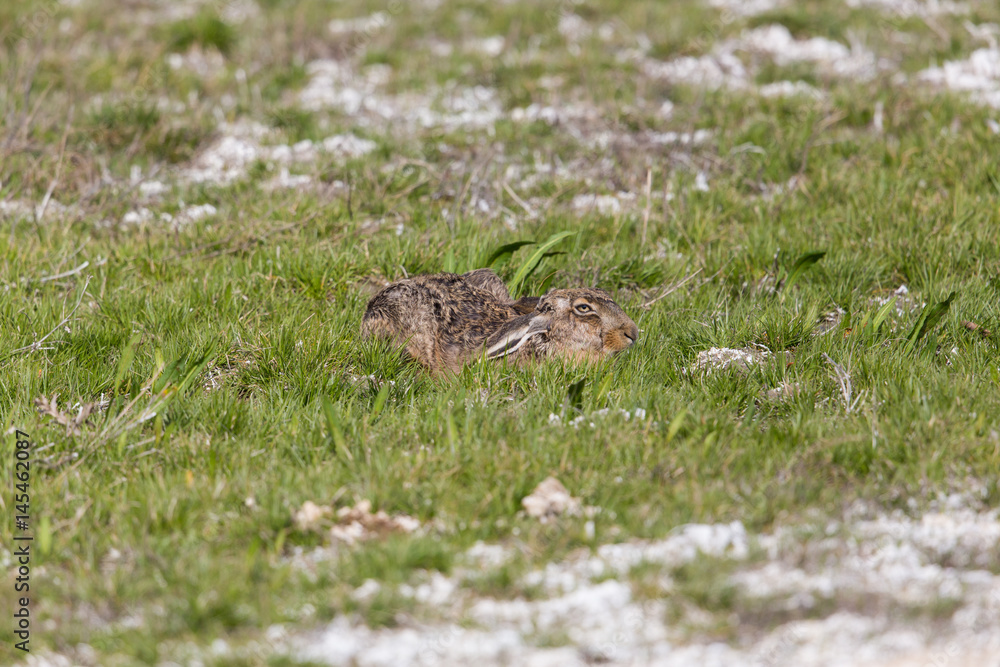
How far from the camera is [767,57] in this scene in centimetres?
1052

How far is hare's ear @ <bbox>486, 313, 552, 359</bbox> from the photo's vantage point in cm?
532

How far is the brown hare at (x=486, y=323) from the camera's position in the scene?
5398 mm

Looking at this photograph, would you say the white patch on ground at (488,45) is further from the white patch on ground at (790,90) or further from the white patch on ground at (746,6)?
the white patch on ground at (790,90)

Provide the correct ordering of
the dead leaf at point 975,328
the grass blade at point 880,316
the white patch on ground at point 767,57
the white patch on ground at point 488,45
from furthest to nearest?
the white patch on ground at point 488,45
the white patch on ground at point 767,57
the dead leaf at point 975,328
the grass blade at point 880,316

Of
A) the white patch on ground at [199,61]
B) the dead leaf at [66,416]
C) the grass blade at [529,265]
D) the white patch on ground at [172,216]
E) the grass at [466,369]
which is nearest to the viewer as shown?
the grass at [466,369]

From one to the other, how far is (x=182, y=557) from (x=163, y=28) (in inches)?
374

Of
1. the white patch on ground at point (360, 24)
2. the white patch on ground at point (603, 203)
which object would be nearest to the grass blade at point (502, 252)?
the white patch on ground at point (603, 203)

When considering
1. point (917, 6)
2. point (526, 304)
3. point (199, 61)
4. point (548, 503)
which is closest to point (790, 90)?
point (917, 6)

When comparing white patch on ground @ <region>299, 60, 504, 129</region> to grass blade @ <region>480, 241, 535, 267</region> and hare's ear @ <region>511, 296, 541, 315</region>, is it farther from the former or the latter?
hare's ear @ <region>511, 296, 541, 315</region>

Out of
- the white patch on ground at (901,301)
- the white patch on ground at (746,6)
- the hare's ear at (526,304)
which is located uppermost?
the white patch on ground at (746,6)

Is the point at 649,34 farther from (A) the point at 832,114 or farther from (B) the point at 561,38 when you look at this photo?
(A) the point at 832,114

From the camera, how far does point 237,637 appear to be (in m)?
3.26

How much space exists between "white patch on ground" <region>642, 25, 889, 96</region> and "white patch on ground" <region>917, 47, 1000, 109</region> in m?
0.58

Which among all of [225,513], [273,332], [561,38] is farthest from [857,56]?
[225,513]
